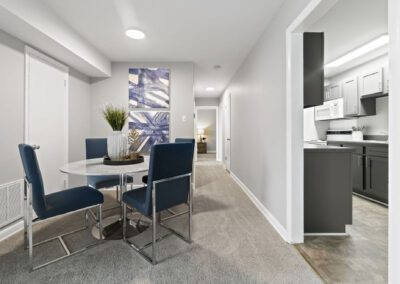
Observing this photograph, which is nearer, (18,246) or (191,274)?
(191,274)

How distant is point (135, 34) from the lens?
2.60m

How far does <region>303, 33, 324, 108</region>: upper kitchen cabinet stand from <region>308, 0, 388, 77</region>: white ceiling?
52 cm

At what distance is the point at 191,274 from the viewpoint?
4.73ft

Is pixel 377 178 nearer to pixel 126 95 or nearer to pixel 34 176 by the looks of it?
pixel 34 176

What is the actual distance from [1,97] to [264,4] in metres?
2.78

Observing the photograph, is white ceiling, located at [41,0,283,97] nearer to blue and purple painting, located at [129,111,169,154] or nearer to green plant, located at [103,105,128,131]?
blue and purple painting, located at [129,111,169,154]

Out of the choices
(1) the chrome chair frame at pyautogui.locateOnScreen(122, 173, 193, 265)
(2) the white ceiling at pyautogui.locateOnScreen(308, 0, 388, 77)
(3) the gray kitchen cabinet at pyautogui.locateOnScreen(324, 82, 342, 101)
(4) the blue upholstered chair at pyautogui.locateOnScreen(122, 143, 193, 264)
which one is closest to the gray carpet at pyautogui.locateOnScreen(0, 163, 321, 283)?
(1) the chrome chair frame at pyautogui.locateOnScreen(122, 173, 193, 265)

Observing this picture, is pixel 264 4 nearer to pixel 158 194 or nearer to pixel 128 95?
pixel 158 194

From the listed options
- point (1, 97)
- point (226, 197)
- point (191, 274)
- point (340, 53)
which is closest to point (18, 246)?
point (1, 97)

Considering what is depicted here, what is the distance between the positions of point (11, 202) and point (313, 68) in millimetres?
3304

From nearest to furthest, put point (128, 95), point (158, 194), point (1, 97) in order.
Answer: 1. point (158, 194)
2. point (1, 97)
3. point (128, 95)

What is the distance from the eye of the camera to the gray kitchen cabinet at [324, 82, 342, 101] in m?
3.98

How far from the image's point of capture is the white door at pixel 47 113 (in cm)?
231

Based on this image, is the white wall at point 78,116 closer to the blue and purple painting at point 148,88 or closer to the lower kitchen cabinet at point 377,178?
the blue and purple painting at point 148,88
